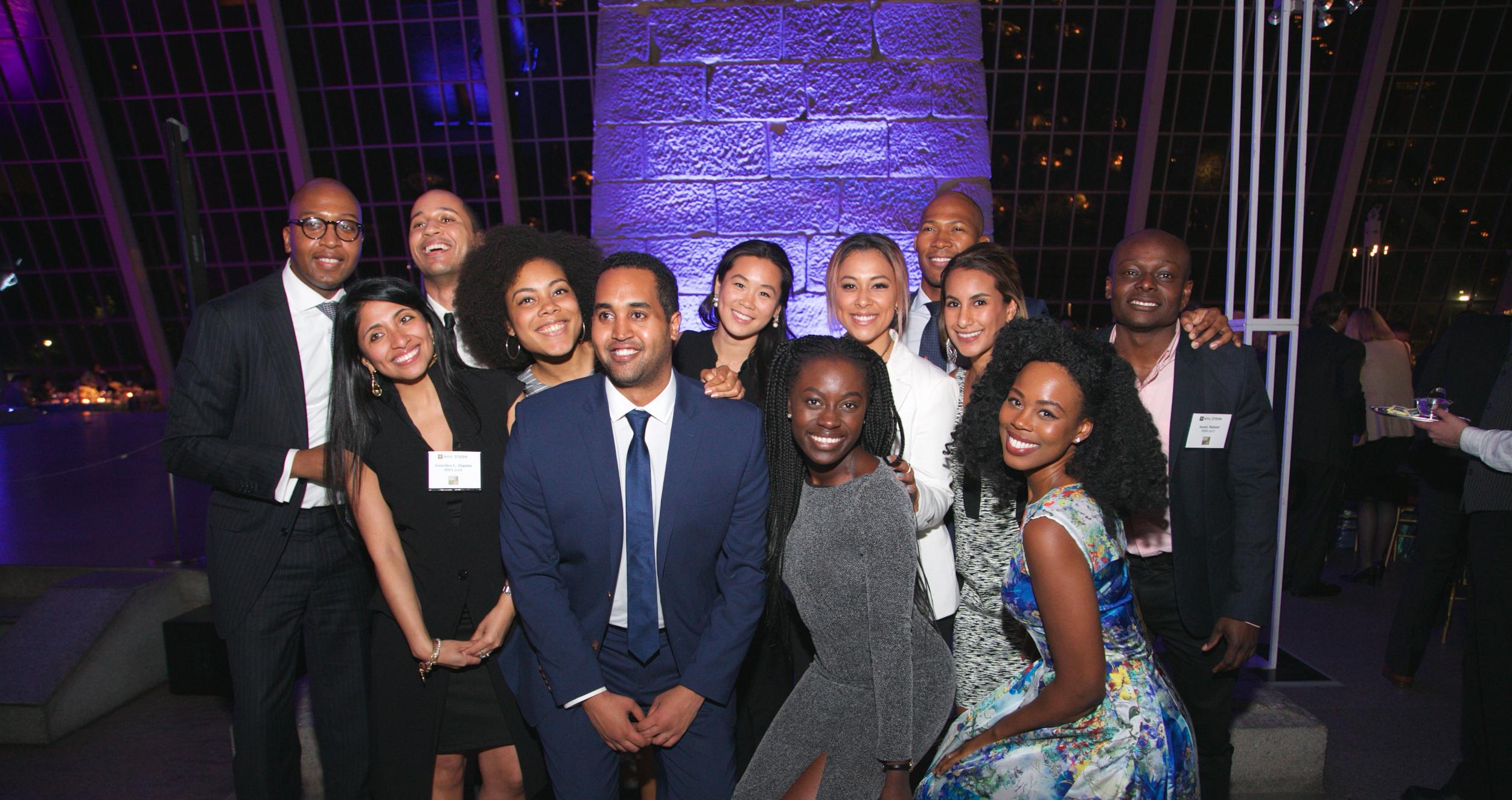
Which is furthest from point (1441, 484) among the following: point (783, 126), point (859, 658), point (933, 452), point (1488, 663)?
point (783, 126)

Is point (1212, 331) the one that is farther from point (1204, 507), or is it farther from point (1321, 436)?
point (1321, 436)

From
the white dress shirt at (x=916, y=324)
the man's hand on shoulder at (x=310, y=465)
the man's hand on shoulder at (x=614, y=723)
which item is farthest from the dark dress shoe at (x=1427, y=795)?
the man's hand on shoulder at (x=310, y=465)

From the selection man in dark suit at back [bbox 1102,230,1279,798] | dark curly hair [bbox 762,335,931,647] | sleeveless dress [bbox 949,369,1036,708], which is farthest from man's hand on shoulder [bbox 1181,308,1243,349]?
dark curly hair [bbox 762,335,931,647]

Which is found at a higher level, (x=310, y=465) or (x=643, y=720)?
(x=310, y=465)

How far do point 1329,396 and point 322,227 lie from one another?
5.99m

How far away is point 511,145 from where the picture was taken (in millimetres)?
11102

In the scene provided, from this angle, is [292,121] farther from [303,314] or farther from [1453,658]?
[1453,658]

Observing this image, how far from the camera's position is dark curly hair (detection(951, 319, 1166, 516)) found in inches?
74.6

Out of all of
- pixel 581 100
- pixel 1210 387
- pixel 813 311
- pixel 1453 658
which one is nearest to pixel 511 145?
pixel 581 100

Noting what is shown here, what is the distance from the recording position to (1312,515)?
208 inches

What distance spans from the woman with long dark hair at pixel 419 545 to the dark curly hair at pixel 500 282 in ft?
1.43

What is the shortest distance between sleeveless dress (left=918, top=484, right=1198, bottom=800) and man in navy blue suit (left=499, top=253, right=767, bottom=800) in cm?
67

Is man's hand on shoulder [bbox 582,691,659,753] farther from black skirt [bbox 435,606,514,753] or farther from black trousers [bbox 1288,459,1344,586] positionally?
black trousers [bbox 1288,459,1344,586]

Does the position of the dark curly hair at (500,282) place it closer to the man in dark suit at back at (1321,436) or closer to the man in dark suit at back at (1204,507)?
the man in dark suit at back at (1204,507)
